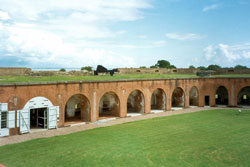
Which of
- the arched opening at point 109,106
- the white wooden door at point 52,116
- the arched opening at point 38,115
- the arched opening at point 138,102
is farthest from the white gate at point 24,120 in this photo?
the arched opening at point 138,102

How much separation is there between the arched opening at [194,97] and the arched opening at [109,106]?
34.8 ft

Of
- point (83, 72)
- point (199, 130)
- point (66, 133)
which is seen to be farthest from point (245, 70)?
point (66, 133)

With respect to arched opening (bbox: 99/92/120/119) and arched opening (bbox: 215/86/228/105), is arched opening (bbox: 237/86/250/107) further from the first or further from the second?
arched opening (bbox: 99/92/120/119)

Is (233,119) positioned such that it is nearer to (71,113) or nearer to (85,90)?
(85,90)

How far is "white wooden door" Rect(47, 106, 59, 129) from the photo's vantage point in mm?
14469

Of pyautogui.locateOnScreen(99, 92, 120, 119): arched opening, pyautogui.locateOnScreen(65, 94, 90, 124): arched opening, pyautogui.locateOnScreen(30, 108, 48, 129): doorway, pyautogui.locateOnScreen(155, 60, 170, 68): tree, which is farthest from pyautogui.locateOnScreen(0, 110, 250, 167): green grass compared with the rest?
pyautogui.locateOnScreen(155, 60, 170, 68): tree

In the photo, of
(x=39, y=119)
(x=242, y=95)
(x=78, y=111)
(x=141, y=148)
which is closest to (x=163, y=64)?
(x=242, y=95)

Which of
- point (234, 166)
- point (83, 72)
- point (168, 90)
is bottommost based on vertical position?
point (234, 166)

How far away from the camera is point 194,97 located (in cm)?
2541

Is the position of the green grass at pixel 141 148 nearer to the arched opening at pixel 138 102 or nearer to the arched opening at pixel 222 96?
the arched opening at pixel 138 102

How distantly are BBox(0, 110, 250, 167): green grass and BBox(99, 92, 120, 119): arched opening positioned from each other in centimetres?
365

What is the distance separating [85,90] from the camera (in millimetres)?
16375

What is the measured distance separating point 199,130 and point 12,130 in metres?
11.7

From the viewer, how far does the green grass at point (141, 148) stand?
9102 millimetres
